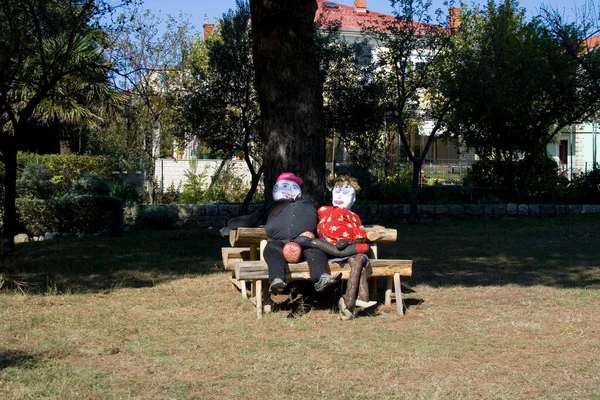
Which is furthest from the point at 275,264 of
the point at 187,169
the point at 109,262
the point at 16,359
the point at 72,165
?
the point at 72,165

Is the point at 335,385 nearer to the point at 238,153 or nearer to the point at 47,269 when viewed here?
the point at 47,269

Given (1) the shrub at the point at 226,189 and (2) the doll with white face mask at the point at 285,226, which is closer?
(2) the doll with white face mask at the point at 285,226

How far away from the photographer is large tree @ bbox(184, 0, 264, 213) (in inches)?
597

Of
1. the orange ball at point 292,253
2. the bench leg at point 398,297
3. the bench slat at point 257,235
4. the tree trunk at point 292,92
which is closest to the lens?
Result: the orange ball at point 292,253

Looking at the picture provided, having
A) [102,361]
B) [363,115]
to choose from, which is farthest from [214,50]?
[102,361]

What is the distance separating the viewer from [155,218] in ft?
54.2

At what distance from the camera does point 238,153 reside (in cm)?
1630

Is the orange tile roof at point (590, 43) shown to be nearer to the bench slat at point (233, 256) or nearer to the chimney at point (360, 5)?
the bench slat at point (233, 256)

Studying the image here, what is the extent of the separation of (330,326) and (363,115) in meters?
10.1

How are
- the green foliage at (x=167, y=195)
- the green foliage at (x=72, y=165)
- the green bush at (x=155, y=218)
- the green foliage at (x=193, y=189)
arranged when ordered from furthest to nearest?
the green foliage at (x=72, y=165), the green foliage at (x=193, y=189), the green foliage at (x=167, y=195), the green bush at (x=155, y=218)

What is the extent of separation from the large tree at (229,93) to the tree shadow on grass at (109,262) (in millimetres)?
2041

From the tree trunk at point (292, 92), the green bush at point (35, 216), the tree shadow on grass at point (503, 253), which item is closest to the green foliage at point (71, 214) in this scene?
the green bush at point (35, 216)

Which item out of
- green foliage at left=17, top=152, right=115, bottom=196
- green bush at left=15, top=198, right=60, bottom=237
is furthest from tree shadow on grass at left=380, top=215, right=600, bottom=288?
green foliage at left=17, top=152, right=115, bottom=196

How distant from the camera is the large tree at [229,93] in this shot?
49.8ft
